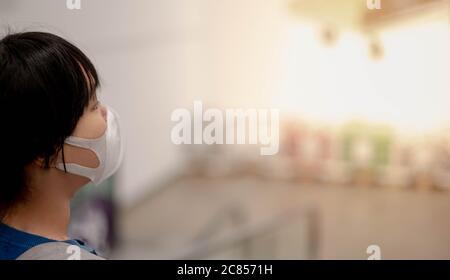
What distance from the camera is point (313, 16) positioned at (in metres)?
2.44

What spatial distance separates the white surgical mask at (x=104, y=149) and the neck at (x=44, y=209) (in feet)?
0.10

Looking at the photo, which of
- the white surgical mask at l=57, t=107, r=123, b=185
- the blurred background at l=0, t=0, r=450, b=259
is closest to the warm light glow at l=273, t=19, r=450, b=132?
the blurred background at l=0, t=0, r=450, b=259

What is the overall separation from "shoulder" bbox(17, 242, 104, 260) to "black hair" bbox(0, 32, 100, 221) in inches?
4.2

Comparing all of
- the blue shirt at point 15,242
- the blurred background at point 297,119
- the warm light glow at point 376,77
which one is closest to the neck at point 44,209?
the blue shirt at point 15,242

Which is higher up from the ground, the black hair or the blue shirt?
the black hair

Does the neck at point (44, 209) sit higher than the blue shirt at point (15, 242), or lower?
higher

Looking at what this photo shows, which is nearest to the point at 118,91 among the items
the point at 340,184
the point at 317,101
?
the point at 317,101

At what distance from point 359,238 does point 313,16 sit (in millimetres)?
1473

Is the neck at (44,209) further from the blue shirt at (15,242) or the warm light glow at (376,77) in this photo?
the warm light glow at (376,77)

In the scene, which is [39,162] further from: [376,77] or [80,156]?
[376,77]

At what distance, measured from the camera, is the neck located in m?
0.94

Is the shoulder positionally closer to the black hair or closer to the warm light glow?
the black hair

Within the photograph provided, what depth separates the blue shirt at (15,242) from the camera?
92 centimetres
